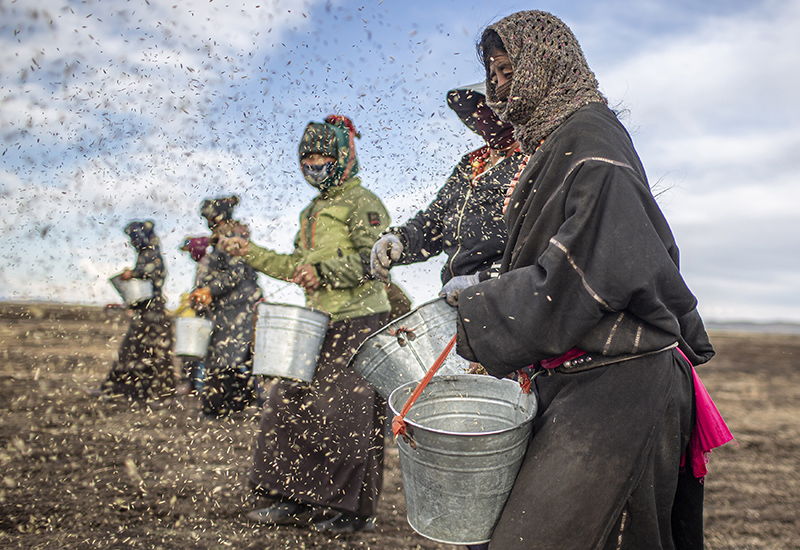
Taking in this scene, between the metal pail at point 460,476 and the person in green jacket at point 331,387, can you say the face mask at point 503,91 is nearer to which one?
the metal pail at point 460,476

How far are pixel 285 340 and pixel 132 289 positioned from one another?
4.37m

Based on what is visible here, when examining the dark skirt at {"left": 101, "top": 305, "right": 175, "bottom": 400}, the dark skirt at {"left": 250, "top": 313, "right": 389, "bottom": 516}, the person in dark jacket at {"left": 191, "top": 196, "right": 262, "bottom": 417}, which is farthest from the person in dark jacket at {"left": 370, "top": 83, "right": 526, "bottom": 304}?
the dark skirt at {"left": 101, "top": 305, "right": 175, "bottom": 400}

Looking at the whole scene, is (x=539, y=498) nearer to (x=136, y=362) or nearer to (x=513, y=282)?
(x=513, y=282)

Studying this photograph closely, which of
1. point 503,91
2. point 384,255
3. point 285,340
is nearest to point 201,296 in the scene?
point 285,340

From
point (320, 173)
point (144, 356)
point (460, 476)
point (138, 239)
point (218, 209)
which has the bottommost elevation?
point (144, 356)

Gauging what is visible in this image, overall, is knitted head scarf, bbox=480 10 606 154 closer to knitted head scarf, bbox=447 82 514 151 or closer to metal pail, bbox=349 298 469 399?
metal pail, bbox=349 298 469 399

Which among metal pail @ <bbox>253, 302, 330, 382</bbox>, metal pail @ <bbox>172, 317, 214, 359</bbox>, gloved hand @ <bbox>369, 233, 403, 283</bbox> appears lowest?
metal pail @ <bbox>172, 317, 214, 359</bbox>

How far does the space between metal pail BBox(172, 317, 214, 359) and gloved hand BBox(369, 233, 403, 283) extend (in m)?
4.39

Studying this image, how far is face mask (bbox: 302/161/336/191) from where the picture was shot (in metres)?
3.85

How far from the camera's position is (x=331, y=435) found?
363 centimetres

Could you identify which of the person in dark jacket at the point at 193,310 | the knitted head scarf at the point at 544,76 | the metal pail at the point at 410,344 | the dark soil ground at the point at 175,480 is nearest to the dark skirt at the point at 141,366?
the person in dark jacket at the point at 193,310

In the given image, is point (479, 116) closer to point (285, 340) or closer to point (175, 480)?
point (285, 340)

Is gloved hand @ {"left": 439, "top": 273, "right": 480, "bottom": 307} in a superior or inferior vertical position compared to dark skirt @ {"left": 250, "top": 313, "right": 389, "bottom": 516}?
superior

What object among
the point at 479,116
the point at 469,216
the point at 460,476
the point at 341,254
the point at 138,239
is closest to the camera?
the point at 460,476
